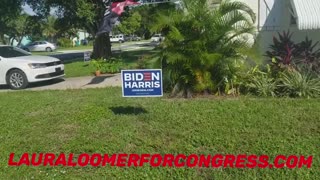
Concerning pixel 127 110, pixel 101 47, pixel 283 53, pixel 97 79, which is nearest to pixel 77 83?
pixel 97 79

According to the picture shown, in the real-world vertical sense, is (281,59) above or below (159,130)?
above

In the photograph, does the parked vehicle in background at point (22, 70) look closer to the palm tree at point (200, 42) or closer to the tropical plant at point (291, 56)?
the palm tree at point (200, 42)

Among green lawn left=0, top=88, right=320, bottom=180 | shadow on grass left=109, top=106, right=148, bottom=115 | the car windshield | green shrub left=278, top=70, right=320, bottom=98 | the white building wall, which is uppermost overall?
the white building wall

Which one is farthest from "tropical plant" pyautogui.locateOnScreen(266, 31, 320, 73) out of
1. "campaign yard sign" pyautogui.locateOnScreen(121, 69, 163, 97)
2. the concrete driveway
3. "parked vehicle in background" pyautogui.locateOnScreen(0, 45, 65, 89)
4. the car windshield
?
the car windshield

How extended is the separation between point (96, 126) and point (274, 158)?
272cm

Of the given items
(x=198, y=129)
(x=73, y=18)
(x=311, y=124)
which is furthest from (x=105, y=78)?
(x=73, y=18)

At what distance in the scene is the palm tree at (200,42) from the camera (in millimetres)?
6652

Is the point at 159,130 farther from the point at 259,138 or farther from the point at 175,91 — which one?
the point at 175,91

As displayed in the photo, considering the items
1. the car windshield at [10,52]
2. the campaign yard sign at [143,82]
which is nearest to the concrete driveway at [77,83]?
the car windshield at [10,52]

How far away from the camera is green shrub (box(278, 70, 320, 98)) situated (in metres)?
6.46

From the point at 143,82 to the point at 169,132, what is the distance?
926 millimetres

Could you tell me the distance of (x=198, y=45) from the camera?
660cm

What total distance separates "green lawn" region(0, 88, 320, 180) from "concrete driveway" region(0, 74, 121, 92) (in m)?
3.24

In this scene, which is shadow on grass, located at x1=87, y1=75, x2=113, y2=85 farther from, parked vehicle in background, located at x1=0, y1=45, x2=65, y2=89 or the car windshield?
the car windshield
